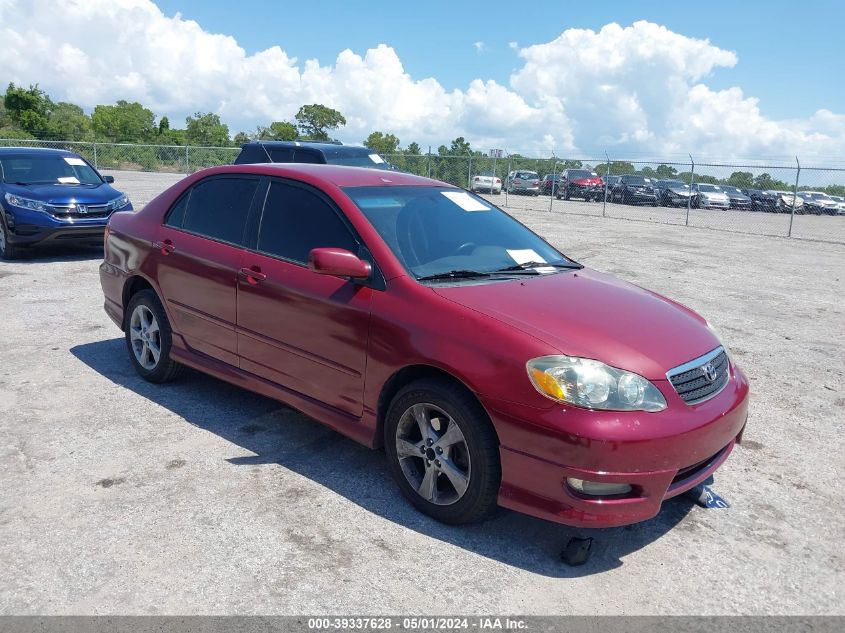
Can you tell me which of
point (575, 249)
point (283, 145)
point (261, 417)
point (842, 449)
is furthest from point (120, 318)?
point (575, 249)

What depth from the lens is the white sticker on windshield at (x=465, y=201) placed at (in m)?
4.60

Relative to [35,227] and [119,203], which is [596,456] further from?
[119,203]

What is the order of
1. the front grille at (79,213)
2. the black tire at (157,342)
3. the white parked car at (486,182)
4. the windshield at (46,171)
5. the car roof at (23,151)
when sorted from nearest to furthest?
the black tire at (157,342) < the front grille at (79,213) < the windshield at (46,171) < the car roof at (23,151) < the white parked car at (486,182)

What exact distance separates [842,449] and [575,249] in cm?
1007

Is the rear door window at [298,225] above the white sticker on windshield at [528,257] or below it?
above

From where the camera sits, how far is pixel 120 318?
Result: 5.62m

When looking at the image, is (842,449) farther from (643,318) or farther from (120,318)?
(120,318)

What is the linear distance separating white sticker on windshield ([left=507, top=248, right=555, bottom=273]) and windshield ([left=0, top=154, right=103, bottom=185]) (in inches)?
351

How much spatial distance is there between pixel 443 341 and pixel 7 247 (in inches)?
364

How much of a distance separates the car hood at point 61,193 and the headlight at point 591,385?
922 cm

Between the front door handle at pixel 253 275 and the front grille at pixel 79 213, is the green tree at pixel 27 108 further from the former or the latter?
the front door handle at pixel 253 275

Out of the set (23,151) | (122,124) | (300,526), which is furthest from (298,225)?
(122,124)

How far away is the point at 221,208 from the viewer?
482 cm

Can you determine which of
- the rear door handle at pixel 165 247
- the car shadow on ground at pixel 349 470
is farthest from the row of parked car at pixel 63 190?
the rear door handle at pixel 165 247
